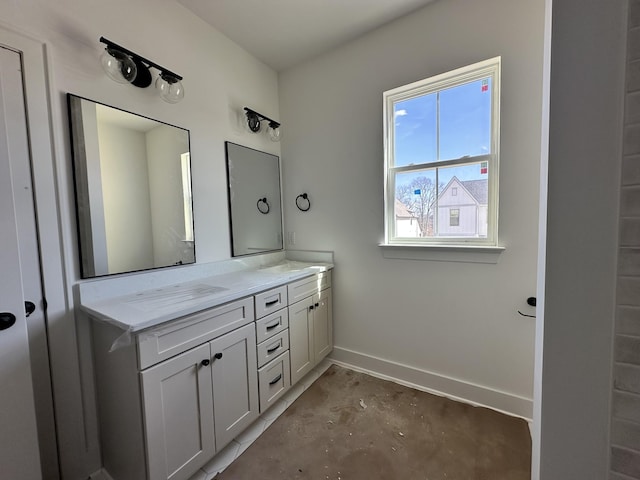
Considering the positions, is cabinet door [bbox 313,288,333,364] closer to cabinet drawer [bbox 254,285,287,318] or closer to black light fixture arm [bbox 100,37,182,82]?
cabinet drawer [bbox 254,285,287,318]

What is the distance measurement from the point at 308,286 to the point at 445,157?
143 centimetres

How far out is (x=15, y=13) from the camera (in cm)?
114

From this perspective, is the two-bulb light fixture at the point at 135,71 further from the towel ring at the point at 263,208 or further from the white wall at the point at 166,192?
the towel ring at the point at 263,208

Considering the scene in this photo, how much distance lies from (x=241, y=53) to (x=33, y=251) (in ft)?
6.67

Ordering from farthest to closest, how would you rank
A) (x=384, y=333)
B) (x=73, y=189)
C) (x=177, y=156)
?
(x=384, y=333)
(x=177, y=156)
(x=73, y=189)

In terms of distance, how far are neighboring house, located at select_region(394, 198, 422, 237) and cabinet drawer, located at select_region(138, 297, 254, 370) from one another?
1293mm

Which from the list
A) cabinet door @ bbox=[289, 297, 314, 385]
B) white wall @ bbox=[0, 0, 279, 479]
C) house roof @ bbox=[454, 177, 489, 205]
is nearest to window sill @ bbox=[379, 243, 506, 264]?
house roof @ bbox=[454, 177, 489, 205]

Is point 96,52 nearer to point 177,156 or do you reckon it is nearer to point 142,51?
point 142,51

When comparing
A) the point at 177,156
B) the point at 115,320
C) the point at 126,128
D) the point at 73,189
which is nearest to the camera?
the point at 115,320

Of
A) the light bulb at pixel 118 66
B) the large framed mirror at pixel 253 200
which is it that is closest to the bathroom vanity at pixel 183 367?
the large framed mirror at pixel 253 200

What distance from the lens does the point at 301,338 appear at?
2.02 metres

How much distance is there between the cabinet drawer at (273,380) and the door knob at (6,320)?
3.83 feet

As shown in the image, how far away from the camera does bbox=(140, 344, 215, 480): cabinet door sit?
3.68 ft

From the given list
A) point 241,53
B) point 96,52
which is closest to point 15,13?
point 96,52
